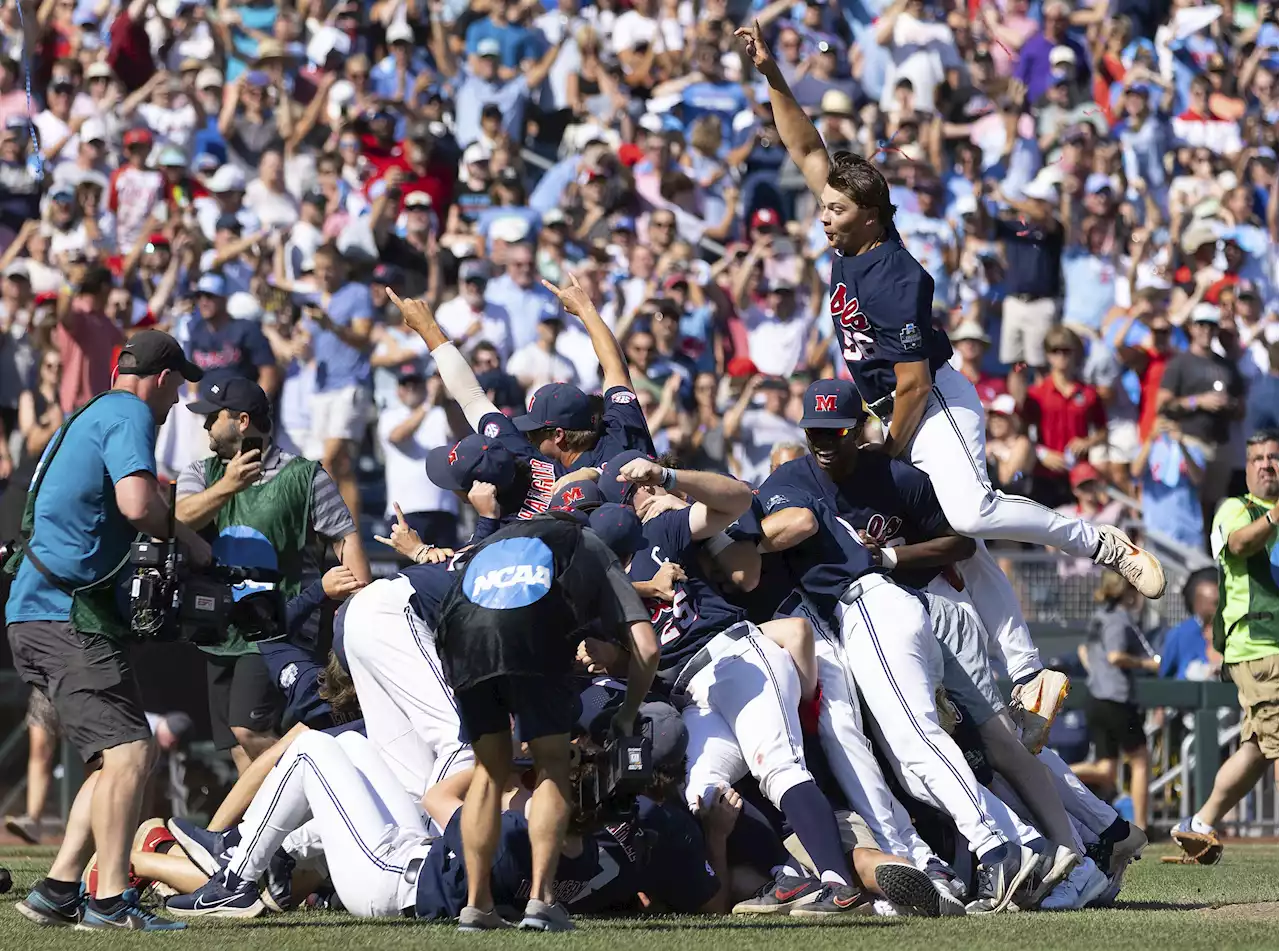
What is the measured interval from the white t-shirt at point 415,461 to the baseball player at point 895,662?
19.3 feet

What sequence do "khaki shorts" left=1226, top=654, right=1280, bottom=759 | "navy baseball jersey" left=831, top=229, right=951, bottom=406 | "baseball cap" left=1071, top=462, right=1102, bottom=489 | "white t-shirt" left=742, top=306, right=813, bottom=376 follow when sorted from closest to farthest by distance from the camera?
"navy baseball jersey" left=831, top=229, right=951, bottom=406 < "khaki shorts" left=1226, top=654, right=1280, bottom=759 < "baseball cap" left=1071, top=462, right=1102, bottom=489 < "white t-shirt" left=742, top=306, right=813, bottom=376

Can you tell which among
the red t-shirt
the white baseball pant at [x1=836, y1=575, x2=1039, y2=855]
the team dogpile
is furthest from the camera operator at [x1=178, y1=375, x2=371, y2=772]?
the red t-shirt

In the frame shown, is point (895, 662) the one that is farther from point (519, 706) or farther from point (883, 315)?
point (519, 706)

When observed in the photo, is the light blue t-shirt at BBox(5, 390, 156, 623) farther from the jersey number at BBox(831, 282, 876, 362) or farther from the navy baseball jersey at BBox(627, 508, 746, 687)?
the jersey number at BBox(831, 282, 876, 362)

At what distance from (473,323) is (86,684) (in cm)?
780

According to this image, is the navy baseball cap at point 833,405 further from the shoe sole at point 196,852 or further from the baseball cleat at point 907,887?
the shoe sole at point 196,852

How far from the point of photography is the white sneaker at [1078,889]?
7855 mm

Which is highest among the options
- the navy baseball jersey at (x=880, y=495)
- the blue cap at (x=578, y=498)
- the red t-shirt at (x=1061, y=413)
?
the blue cap at (x=578, y=498)

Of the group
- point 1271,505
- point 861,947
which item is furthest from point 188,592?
point 1271,505

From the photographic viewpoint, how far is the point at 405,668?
25.1 feet

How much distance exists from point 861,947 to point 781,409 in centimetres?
840

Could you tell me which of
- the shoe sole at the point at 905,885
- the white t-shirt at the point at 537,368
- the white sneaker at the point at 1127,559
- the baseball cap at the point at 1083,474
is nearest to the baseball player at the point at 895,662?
the shoe sole at the point at 905,885

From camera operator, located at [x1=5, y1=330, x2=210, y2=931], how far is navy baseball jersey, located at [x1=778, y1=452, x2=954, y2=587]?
97.5 inches

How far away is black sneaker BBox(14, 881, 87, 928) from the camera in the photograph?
695 centimetres
